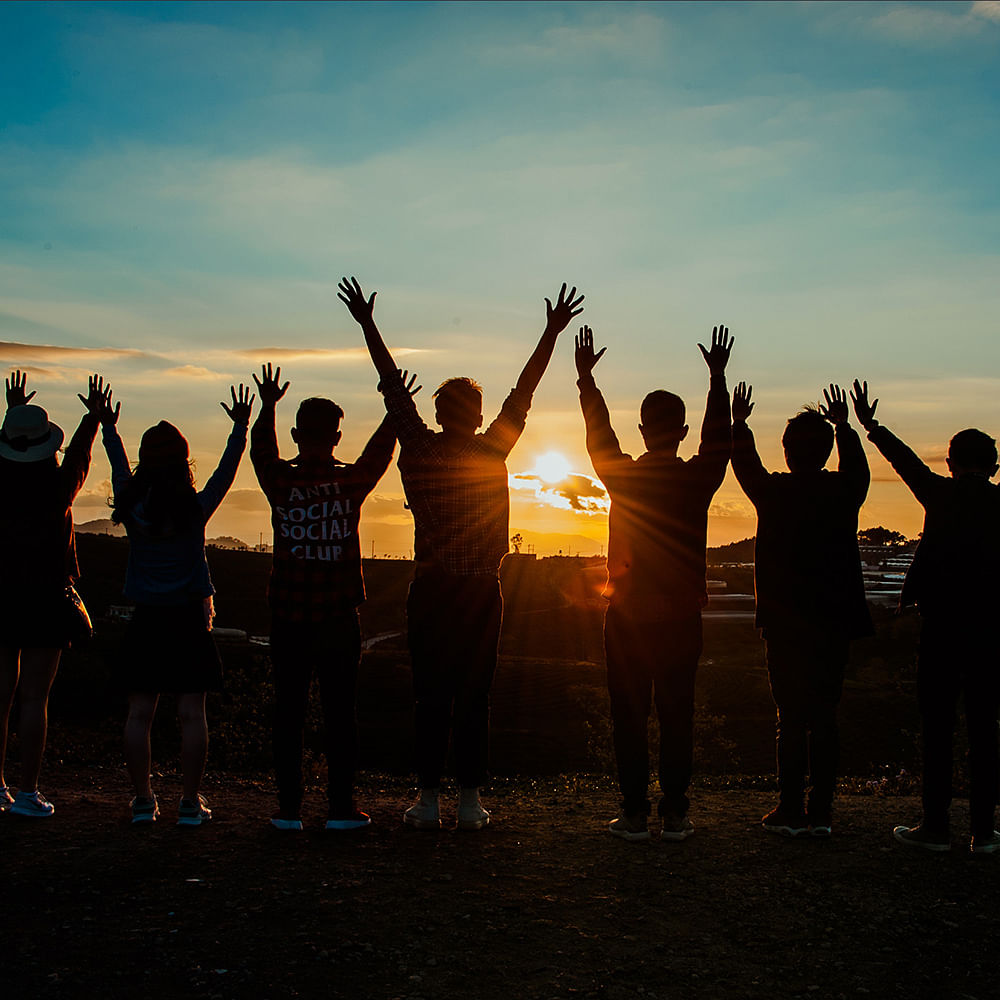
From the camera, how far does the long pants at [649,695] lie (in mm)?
5418

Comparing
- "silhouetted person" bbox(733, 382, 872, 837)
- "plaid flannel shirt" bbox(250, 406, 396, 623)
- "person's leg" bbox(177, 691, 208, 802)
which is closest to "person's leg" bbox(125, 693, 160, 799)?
"person's leg" bbox(177, 691, 208, 802)

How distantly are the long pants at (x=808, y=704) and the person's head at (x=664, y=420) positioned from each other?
1.24 m

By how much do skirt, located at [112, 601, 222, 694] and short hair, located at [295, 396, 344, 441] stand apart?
46.4 inches

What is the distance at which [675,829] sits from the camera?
5.53m

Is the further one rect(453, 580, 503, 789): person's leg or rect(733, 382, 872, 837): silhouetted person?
rect(733, 382, 872, 837): silhouetted person

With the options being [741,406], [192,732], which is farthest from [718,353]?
[192,732]

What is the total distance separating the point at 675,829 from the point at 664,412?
2320 millimetres

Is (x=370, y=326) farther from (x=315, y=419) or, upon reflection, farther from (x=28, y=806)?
(x=28, y=806)

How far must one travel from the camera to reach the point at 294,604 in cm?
535

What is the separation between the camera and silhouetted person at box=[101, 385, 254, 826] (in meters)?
5.46

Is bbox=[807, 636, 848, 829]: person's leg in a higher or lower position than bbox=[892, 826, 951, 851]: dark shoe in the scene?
higher

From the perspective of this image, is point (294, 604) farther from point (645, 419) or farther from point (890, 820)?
point (890, 820)

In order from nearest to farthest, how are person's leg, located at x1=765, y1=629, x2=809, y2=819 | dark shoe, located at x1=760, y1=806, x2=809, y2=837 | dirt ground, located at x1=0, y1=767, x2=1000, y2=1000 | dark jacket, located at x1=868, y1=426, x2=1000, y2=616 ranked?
1. dirt ground, located at x1=0, y1=767, x2=1000, y2=1000
2. dark jacket, located at x1=868, y1=426, x2=1000, y2=616
3. person's leg, located at x1=765, y1=629, x2=809, y2=819
4. dark shoe, located at x1=760, y1=806, x2=809, y2=837

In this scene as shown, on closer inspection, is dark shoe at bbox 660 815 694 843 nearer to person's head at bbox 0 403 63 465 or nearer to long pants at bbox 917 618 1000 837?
long pants at bbox 917 618 1000 837
